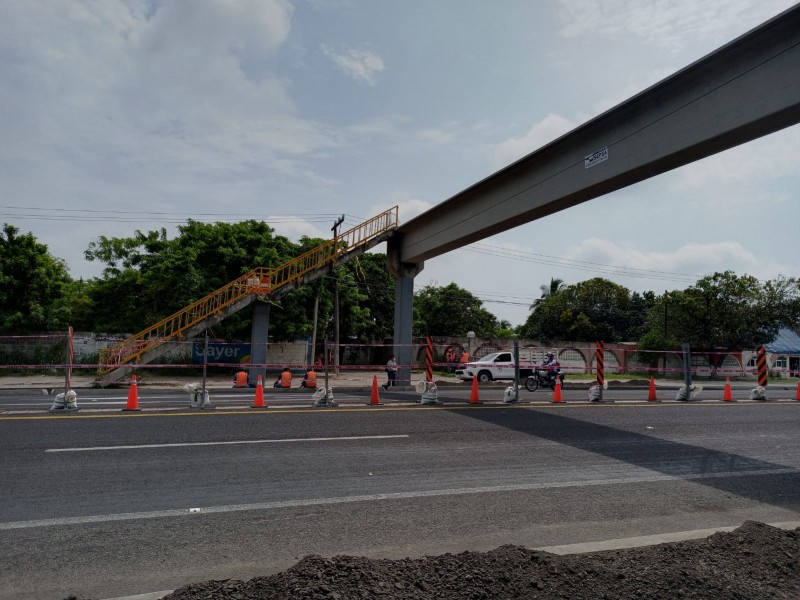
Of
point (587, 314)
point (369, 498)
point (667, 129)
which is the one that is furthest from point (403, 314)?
point (587, 314)

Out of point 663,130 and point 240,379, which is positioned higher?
point 663,130

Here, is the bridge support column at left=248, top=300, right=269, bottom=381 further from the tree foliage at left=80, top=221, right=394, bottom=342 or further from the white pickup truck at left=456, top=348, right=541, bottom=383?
the white pickup truck at left=456, top=348, right=541, bottom=383

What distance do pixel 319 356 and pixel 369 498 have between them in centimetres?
2846

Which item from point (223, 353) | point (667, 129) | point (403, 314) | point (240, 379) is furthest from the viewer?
point (223, 353)

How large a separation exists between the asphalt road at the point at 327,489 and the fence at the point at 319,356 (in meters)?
9.86

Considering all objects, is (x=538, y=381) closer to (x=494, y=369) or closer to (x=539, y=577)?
(x=494, y=369)

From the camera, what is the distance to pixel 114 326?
31.8 m

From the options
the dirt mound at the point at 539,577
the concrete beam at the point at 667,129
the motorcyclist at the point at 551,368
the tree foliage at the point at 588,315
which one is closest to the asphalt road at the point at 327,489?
A: the dirt mound at the point at 539,577

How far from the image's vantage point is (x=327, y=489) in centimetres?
668

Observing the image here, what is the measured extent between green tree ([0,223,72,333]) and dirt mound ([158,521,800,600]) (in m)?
30.1

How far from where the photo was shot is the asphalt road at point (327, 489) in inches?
187

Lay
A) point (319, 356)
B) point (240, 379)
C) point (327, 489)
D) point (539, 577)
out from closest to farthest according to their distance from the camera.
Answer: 1. point (539, 577)
2. point (327, 489)
3. point (240, 379)
4. point (319, 356)

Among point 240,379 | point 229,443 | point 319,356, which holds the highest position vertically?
point 319,356

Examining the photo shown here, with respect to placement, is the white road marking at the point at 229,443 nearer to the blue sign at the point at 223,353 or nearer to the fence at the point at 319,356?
the fence at the point at 319,356
